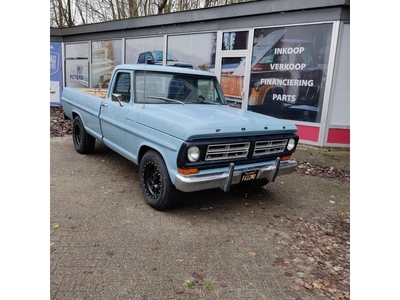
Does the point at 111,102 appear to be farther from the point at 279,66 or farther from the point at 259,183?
the point at 279,66

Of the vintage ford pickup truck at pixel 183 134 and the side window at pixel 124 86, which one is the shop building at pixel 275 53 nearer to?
the side window at pixel 124 86

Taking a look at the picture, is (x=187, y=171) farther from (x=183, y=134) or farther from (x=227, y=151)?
(x=227, y=151)

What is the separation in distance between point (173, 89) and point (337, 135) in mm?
5081

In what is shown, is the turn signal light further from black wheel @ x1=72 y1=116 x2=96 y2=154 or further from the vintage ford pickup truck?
black wheel @ x1=72 y1=116 x2=96 y2=154

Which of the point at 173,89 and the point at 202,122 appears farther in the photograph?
the point at 173,89

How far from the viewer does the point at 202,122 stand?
143 inches

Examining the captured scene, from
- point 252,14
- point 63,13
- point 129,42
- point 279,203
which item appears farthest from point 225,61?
point 63,13

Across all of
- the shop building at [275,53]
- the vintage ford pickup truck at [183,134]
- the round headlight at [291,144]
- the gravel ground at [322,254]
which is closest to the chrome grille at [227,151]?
the vintage ford pickup truck at [183,134]

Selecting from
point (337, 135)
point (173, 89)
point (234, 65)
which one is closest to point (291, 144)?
point (173, 89)

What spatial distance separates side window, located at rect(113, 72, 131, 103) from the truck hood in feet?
1.97

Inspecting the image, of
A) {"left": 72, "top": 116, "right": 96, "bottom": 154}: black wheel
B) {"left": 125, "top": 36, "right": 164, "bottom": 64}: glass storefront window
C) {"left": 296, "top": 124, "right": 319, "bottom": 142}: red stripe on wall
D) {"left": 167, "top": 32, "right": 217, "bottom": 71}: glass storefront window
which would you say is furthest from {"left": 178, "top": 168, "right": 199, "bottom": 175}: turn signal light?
{"left": 125, "top": 36, "right": 164, "bottom": 64}: glass storefront window

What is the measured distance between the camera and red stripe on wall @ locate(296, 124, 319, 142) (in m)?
8.08

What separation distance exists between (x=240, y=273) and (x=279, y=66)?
677 cm

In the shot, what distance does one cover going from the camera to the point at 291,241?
11.9 ft
